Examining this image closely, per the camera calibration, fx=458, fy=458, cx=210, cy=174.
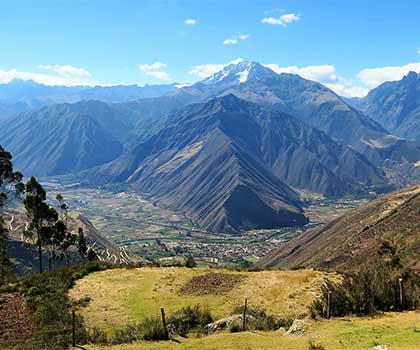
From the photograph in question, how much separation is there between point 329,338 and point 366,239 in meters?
90.6

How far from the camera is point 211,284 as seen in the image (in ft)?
138

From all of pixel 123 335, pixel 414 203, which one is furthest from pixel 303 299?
pixel 414 203

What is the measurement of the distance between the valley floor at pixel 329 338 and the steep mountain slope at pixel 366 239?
39.4m

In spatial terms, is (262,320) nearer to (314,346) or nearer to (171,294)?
(314,346)

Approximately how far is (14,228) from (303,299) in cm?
16916

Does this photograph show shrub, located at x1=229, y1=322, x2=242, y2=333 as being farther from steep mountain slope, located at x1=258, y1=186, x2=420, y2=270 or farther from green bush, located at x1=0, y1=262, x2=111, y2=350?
steep mountain slope, located at x1=258, y1=186, x2=420, y2=270

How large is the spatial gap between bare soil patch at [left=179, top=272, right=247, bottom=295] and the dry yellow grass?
0.66m

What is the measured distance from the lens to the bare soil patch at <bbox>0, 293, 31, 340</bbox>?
30094 millimetres

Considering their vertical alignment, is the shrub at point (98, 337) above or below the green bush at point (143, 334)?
below

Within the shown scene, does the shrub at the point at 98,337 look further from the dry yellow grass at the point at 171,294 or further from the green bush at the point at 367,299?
the green bush at the point at 367,299

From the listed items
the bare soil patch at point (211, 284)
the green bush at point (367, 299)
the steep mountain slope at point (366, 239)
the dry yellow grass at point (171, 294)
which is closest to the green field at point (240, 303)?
the dry yellow grass at point (171, 294)

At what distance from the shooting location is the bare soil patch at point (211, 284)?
40.1 metres

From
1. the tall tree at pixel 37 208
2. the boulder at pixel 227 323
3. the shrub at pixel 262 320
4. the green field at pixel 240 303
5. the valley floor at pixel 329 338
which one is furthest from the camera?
the tall tree at pixel 37 208

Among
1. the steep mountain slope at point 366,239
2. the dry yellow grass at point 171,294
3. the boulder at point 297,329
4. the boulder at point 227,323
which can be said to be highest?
the boulder at point 297,329
